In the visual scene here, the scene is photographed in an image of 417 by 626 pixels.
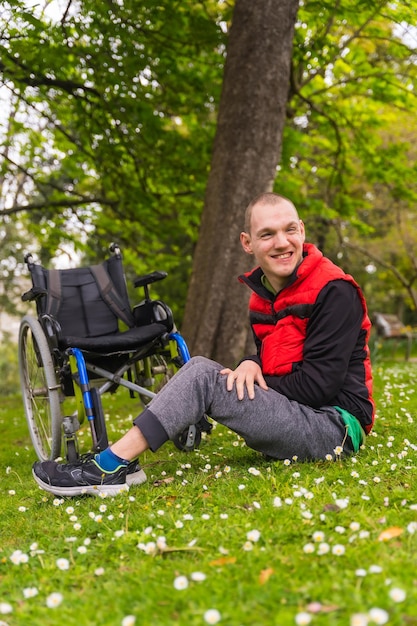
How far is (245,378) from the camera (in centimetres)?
312

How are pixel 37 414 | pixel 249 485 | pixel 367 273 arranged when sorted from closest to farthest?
pixel 249 485 < pixel 37 414 < pixel 367 273

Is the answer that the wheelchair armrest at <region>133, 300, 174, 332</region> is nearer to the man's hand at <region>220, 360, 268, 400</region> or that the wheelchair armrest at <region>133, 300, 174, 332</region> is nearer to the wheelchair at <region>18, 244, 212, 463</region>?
the wheelchair at <region>18, 244, 212, 463</region>

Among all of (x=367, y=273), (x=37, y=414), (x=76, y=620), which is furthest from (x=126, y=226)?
(x=367, y=273)

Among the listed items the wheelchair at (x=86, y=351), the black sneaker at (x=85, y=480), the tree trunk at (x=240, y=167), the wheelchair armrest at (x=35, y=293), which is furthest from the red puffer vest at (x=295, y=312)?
the tree trunk at (x=240, y=167)

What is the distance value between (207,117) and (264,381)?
23.6 ft

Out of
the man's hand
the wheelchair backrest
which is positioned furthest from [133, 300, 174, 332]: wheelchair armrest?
the man's hand

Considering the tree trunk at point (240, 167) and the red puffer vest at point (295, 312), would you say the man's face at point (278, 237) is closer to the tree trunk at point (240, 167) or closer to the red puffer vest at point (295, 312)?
the red puffer vest at point (295, 312)

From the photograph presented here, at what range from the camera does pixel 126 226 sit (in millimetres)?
10383

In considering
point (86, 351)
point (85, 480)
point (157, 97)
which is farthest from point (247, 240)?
point (157, 97)

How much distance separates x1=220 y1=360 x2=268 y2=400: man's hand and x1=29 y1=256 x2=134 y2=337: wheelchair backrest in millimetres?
1985

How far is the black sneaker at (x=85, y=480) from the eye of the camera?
10.2ft

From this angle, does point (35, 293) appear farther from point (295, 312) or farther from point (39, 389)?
point (295, 312)

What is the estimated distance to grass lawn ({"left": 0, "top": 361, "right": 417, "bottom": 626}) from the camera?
182 cm

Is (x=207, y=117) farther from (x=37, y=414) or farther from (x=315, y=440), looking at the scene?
(x=315, y=440)
